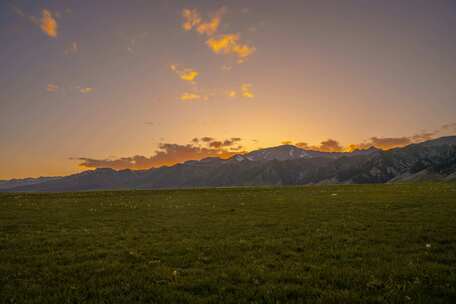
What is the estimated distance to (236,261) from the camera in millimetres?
14898

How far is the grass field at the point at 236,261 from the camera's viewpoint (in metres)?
10.8

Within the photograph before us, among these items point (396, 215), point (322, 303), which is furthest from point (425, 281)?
point (396, 215)

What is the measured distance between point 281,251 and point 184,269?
5640mm

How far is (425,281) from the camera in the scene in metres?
11.6

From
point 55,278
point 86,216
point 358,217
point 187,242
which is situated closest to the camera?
point 55,278

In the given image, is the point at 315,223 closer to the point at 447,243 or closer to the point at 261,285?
the point at 447,243

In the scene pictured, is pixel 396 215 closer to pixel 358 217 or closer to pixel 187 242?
pixel 358 217

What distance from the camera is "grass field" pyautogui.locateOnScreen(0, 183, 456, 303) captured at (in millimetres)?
10820

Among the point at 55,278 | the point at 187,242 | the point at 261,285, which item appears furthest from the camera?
the point at 187,242

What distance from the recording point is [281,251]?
16.7 metres

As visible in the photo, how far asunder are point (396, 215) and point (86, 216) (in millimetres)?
30791

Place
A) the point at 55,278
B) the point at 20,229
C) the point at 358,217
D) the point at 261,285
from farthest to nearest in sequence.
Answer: the point at 358,217 → the point at 20,229 → the point at 55,278 → the point at 261,285

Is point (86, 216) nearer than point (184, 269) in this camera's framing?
No

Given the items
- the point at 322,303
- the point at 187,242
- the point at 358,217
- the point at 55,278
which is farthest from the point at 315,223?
the point at 55,278
